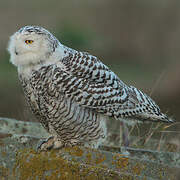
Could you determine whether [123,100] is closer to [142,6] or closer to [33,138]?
[33,138]

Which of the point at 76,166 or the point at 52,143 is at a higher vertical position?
the point at 52,143

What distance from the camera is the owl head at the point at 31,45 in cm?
416

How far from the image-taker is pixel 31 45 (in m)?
4.21

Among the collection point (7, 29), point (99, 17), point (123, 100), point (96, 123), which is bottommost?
point (96, 123)

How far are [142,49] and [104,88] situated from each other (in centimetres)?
1562

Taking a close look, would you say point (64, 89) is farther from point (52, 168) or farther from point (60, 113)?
point (52, 168)

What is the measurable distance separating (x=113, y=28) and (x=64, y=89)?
17.0 m

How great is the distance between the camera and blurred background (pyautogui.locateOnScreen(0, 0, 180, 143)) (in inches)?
726

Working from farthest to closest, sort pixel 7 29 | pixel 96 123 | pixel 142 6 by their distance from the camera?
pixel 142 6 < pixel 7 29 < pixel 96 123

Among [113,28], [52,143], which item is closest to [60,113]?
[52,143]

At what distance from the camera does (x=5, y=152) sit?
3.23 m

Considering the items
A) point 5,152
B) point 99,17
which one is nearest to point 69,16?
point 99,17

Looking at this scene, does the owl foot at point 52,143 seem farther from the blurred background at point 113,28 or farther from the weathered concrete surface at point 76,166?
the blurred background at point 113,28

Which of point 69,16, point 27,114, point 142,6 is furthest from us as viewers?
point 69,16
